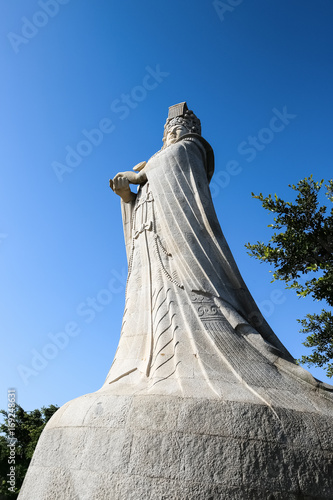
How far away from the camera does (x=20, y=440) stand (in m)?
20.1

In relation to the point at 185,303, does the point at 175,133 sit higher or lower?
higher

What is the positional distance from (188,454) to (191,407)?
1.32 ft

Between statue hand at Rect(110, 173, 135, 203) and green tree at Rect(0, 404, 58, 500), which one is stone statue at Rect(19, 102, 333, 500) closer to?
statue hand at Rect(110, 173, 135, 203)

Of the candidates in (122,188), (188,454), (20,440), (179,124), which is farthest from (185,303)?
(20,440)

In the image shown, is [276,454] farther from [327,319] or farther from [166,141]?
[166,141]

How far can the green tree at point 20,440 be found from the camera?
58.3ft

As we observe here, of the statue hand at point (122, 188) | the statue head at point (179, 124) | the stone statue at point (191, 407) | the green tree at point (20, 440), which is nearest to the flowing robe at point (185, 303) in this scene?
the stone statue at point (191, 407)

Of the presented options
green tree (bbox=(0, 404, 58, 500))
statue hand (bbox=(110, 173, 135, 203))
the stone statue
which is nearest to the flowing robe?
the stone statue

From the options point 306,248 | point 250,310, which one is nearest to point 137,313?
point 250,310

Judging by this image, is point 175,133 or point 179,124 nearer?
point 175,133

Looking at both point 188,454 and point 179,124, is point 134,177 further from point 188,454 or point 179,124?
point 188,454

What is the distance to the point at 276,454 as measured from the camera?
11.4ft

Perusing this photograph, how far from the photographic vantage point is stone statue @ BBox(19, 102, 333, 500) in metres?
3.37

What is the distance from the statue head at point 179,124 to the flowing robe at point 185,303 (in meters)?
0.30
